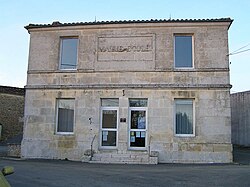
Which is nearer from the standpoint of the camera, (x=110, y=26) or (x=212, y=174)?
(x=212, y=174)

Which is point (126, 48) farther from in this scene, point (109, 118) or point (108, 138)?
point (108, 138)

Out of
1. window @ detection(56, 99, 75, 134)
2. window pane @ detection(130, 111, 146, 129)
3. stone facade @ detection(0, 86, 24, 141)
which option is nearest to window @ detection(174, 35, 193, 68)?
window pane @ detection(130, 111, 146, 129)

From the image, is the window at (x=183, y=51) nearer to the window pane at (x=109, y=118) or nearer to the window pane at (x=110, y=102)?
the window pane at (x=110, y=102)

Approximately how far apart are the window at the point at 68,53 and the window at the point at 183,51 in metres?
5.19

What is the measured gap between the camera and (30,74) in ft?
53.3

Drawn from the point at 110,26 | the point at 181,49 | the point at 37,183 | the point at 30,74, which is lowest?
the point at 37,183

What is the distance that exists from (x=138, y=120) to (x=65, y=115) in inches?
148

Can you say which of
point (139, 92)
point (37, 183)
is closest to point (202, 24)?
point (139, 92)

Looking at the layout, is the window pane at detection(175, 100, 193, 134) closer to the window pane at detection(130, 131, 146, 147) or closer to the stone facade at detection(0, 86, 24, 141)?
the window pane at detection(130, 131, 146, 147)

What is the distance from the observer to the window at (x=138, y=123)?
A: 1509 centimetres

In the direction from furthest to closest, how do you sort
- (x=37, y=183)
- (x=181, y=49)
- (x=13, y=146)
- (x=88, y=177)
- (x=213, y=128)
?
(x=13, y=146) < (x=181, y=49) < (x=213, y=128) < (x=88, y=177) < (x=37, y=183)

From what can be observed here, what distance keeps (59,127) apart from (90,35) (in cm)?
495

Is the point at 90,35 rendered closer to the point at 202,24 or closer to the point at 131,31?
the point at 131,31

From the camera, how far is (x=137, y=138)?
1514cm
